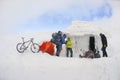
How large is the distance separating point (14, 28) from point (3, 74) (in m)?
0.47

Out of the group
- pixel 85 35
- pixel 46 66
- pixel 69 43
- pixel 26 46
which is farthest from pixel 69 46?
pixel 26 46

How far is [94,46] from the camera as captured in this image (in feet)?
9.73

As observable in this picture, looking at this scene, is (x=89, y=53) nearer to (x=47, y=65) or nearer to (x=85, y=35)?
(x=85, y=35)

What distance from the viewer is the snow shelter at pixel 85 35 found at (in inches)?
116

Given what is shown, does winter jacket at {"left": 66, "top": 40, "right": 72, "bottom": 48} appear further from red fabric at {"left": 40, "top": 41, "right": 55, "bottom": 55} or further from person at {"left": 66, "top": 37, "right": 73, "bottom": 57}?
red fabric at {"left": 40, "top": 41, "right": 55, "bottom": 55}

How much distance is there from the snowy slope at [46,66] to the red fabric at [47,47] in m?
0.04

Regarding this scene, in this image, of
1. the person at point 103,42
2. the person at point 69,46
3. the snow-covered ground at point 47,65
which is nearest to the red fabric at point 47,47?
the snow-covered ground at point 47,65

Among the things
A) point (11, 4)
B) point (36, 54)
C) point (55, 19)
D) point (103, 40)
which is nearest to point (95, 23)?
point (103, 40)

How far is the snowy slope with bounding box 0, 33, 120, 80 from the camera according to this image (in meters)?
2.82

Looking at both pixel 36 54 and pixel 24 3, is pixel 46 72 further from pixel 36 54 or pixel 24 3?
pixel 24 3

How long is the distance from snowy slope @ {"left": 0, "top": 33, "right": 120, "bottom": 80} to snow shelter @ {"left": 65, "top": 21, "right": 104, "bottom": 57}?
14cm

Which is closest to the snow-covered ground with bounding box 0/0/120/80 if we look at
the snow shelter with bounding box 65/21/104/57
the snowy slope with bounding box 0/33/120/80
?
the snowy slope with bounding box 0/33/120/80

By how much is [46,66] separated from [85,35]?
1.65ft

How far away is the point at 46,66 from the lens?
285 centimetres
